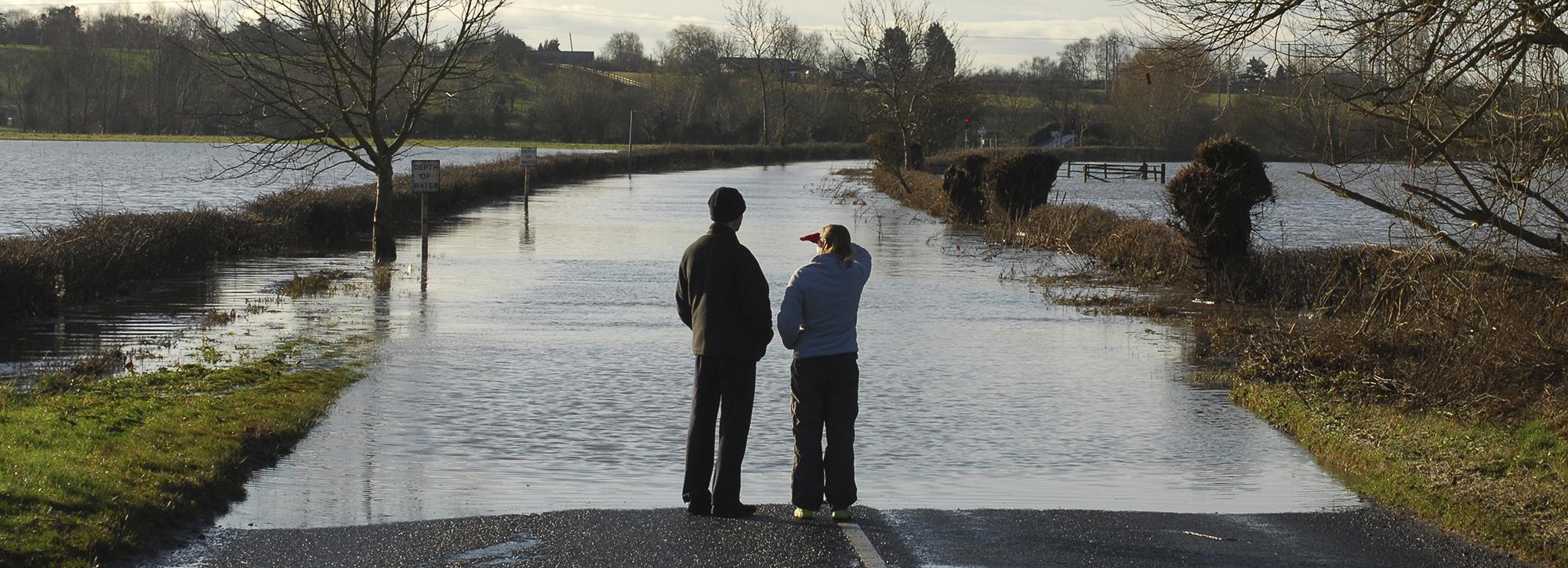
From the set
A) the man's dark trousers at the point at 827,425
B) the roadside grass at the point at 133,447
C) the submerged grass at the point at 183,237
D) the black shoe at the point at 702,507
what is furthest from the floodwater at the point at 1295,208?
the submerged grass at the point at 183,237

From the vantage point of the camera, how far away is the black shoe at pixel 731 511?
8.66 metres

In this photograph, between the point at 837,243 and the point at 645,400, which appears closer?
the point at 837,243

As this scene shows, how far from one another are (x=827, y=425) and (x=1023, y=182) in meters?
33.9

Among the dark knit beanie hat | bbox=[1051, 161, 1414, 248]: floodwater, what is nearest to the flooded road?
the dark knit beanie hat

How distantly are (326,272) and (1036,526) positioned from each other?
19827 mm

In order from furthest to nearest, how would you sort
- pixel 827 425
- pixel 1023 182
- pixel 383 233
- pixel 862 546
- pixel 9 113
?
pixel 9 113, pixel 1023 182, pixel 383 233, pixel 827 425, pixel 862 546

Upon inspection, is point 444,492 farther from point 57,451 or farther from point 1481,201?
point 1481,201

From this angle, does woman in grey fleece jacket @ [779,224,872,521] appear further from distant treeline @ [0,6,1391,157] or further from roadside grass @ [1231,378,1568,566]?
distant treeline @ [0,6,1391,157]

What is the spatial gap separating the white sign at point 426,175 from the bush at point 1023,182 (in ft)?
60.1

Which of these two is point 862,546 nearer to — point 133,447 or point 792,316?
point 792,316

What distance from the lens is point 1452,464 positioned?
9.84 meters

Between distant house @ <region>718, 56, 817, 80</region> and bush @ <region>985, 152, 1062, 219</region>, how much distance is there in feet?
278

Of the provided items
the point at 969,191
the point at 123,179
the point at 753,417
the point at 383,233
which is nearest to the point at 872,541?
the point at 753,417

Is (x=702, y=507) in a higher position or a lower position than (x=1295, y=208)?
lower
